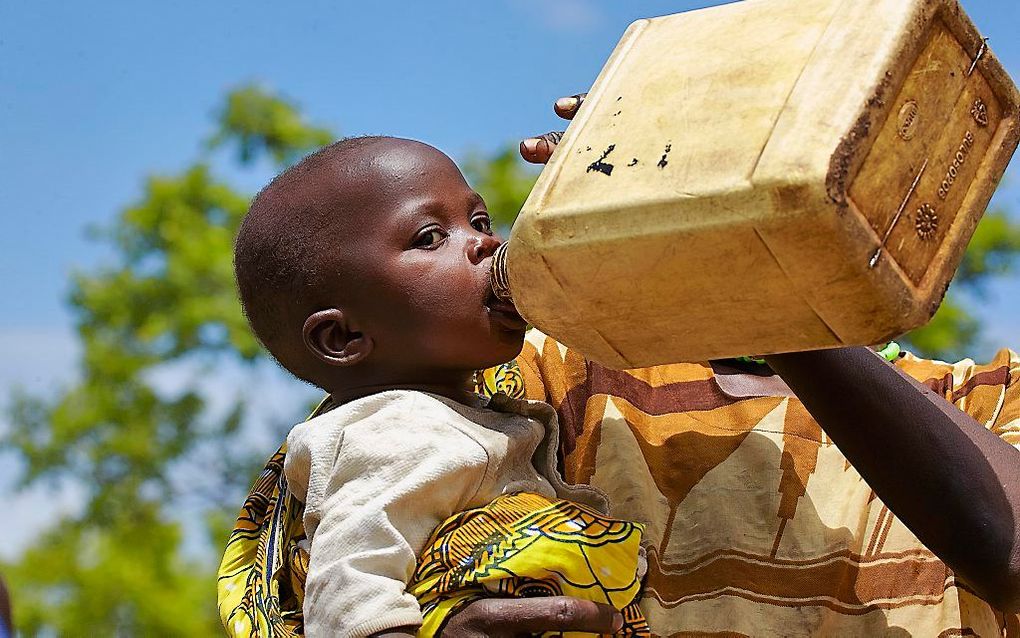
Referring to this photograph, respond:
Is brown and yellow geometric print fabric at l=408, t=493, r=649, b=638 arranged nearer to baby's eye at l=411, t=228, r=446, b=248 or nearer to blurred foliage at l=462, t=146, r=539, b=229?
baby's eye at l=411, t=228, r=446, b=248

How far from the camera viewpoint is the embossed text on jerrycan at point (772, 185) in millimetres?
1311

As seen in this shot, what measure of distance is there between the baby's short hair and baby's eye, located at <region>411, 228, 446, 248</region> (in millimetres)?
119

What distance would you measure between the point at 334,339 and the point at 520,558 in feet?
1.52

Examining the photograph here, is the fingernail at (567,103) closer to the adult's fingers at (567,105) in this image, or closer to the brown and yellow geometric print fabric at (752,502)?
the adult's fingers at (567,105)

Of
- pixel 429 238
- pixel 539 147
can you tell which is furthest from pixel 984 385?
pixel 429 238

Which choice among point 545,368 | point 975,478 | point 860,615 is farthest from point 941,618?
point 545,368

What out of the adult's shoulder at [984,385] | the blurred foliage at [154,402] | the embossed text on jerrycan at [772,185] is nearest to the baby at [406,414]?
the embossed text on jerrycan at [772,185]

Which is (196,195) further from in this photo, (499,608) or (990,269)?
(499,608)

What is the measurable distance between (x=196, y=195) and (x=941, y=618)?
292 inches

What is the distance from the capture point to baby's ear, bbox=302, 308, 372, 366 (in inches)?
74.6

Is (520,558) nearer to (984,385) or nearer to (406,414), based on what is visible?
(406,414)

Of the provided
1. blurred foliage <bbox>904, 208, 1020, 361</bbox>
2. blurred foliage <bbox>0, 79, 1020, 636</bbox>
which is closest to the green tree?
blurred foliage <bbox>0, 79, 1020, 636</bbox>

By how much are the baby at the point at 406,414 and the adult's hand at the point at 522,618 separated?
2 cm

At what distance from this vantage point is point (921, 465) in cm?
177
